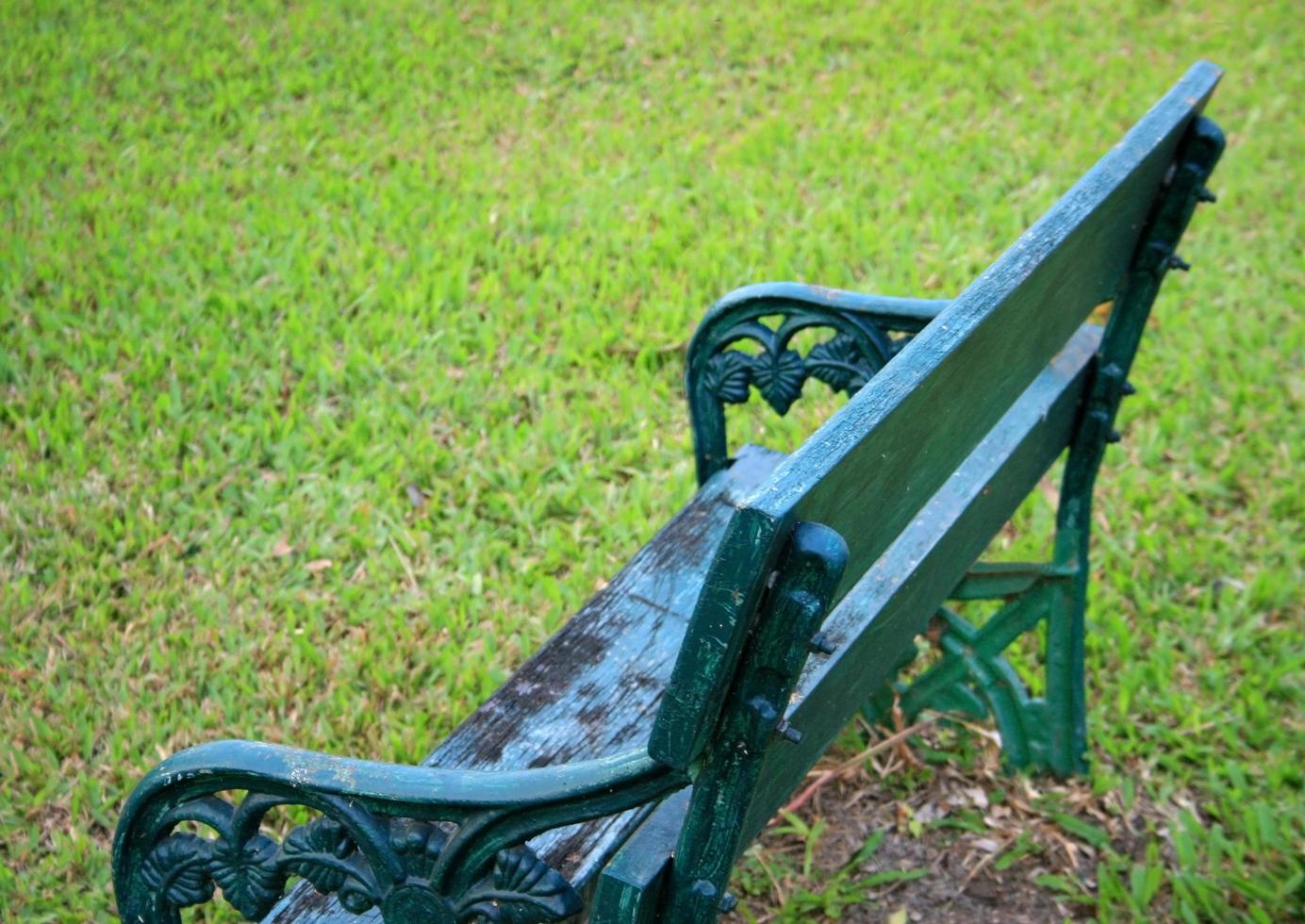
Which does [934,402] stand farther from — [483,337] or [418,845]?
[483,337]

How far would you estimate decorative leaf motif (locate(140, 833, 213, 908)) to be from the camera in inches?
64.4

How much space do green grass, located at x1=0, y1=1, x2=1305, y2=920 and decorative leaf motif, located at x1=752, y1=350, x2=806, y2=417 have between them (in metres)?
0.96

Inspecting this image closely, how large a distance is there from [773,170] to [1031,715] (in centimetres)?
287

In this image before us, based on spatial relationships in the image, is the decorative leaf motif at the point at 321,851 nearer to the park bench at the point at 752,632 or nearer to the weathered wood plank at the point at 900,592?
the park bench at the point at 752,632

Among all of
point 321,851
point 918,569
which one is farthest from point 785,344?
point 321,851

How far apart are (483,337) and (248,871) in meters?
2.63

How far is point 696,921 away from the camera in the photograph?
1.50 metres

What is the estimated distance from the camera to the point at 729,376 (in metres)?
2.47

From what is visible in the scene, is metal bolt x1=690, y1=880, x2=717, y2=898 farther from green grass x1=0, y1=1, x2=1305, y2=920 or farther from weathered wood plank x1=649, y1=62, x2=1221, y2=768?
green grass x1=0, y1=1, x2=1305, y2=920

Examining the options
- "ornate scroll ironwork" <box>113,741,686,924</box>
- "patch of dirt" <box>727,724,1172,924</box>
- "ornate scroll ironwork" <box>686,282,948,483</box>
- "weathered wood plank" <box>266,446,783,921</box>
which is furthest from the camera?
"patch of dirt" <box>727,724,1172,924</box>

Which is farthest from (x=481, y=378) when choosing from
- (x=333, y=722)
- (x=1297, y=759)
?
(x=1297, y=759)

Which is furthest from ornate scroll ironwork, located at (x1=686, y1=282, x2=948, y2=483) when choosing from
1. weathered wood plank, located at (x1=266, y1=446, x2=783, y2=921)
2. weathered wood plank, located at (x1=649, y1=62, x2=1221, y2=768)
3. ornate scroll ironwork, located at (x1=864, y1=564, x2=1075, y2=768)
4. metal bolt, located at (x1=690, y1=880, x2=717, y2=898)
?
metal bolt, located at (x1=690, y1=880, x2=717, y2=898)

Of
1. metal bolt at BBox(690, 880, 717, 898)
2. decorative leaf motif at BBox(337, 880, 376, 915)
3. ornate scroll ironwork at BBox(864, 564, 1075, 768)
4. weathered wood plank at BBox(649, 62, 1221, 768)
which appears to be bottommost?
ornate scroll ironwork at BBox(864, 564, 1075, 768)

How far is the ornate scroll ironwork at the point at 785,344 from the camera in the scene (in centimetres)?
239
